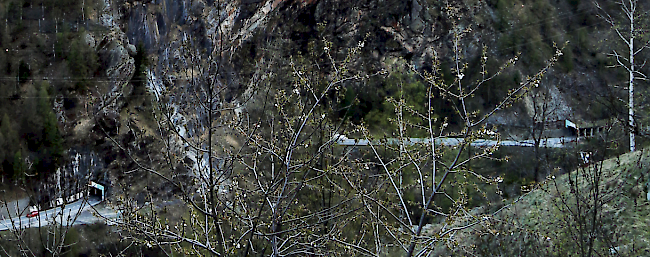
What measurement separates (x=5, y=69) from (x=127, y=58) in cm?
1036

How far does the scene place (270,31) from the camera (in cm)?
3170

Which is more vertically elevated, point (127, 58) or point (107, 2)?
point (107, 2)

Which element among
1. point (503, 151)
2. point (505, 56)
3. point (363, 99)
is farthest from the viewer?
point (505, 56)

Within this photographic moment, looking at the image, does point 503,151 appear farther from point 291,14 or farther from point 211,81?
point 211,81

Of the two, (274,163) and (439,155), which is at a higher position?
A: (439,155)

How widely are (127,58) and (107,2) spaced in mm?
6468

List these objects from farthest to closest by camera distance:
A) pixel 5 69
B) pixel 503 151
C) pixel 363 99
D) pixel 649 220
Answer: pixel 5 69 → pixel 363 99 → pixel 503 151 → pixel 649 220

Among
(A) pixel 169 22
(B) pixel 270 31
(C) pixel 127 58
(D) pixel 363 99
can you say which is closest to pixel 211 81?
(D) pixel 363 99

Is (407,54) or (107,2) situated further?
(107,2)

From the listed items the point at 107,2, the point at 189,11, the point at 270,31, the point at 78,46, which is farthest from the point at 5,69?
the point at 270,31

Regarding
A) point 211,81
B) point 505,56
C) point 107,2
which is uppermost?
point 107,2

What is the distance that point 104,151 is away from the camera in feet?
115

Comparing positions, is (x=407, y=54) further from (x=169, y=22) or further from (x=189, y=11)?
(x=169, y=22)

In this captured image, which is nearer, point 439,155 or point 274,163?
point 439,155
